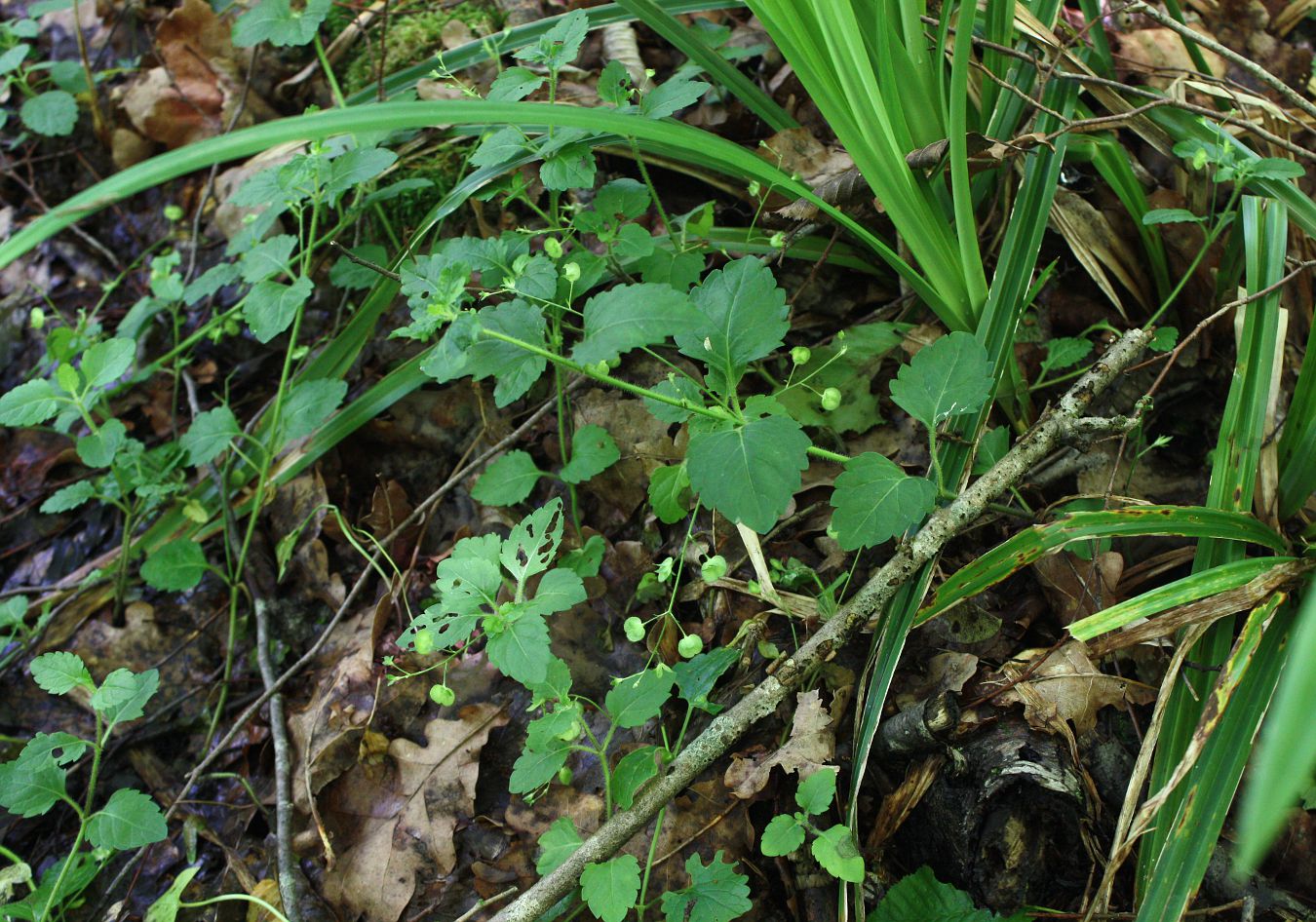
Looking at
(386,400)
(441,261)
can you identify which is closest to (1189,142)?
(441,261)

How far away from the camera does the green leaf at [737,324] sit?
132 centimetres

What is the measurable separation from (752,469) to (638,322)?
0.27 metres

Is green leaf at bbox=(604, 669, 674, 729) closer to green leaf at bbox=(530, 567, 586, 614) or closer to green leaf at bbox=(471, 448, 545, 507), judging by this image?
green leaf at bbox=(530, 567, 586, 614)

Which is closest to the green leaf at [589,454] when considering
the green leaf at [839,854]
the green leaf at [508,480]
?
the green leaf at [508,480]

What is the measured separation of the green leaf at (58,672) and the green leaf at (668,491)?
3.78 feet

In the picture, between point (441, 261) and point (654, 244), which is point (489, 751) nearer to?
point (441, 261)

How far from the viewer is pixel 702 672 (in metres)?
1.43

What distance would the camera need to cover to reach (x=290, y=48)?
283cm

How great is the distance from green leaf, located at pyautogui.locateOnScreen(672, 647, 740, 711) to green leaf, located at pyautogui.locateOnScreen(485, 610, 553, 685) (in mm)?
255

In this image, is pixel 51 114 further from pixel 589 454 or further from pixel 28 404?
pixel 589 454

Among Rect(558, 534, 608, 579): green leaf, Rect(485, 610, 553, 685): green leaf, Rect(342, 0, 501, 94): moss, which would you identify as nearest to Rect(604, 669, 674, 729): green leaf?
Rect(485, 610, 553, 685): green leaf

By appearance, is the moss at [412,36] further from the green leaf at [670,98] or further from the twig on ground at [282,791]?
the twig on ground at [282,791]

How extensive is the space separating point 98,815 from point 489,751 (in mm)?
712

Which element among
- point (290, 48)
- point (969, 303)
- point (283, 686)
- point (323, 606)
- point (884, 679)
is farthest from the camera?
point (290, 48)
